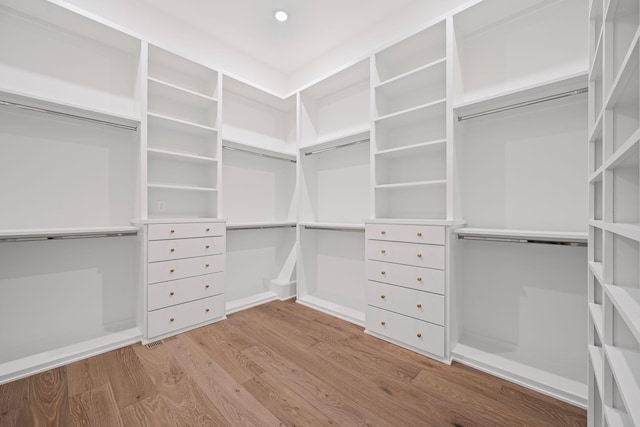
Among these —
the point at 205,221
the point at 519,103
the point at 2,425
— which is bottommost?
the point at 2,425

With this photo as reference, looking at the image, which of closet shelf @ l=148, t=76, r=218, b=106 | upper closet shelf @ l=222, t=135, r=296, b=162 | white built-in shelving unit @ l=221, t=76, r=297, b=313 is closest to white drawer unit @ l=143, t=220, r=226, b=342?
white built-in shelving unit @ l=221, t=76, r=297, b=313

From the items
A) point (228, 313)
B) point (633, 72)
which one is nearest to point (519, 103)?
point (633, 72)

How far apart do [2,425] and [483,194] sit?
10.6 ft

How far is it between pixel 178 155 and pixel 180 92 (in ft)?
2.06

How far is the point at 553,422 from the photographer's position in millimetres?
1363

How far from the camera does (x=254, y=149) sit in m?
3.14

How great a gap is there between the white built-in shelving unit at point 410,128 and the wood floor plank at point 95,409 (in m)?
2.20

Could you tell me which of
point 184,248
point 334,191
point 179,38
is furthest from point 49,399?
point 179,38

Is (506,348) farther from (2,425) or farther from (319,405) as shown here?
(2,425)

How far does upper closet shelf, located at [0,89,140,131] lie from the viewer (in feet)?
5.81

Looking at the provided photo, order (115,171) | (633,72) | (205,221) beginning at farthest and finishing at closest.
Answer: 1. (205,221)
2. (115,171)
3. (633,72)

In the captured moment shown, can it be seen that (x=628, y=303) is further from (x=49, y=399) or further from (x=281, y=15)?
(x=281, y=15)

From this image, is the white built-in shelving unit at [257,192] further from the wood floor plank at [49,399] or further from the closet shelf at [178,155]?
the wood floor plank at [49,399]

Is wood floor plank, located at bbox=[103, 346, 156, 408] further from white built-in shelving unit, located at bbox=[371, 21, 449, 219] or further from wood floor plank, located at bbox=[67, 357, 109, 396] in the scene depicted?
white built-in shelving unit, located at bbox=[371, 21, 449, 219]
